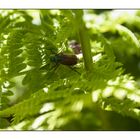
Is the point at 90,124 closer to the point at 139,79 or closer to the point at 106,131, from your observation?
the point at 106,131

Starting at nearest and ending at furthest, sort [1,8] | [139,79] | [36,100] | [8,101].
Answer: [36,100] < [8,101] < [1,8] < [139,79]

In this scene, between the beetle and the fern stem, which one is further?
the beetle

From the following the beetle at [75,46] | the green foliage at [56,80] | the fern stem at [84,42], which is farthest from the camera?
the beetle at [75,46]

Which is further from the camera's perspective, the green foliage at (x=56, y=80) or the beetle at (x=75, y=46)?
the beetle at (x=75, y=46)

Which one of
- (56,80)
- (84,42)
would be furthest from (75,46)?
(56,80)

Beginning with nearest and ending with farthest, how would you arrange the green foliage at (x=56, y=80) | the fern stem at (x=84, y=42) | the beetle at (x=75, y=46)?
the green foliage at (x=56, y=80)
the fern stem at (x=84, y=42)
the beetle at (x=75, y=46)

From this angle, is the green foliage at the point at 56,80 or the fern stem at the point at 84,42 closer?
the green foliage at the point at 56,80

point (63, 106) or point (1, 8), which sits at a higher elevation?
point (1, 8)

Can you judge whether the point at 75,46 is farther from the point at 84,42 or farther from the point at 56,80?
the point at 56,80
